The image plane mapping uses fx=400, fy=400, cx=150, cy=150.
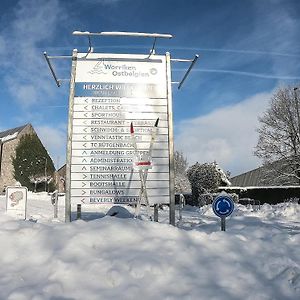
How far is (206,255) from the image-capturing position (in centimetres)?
494

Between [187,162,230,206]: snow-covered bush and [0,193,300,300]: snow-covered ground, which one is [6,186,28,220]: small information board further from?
[187,162,230,206]: snow-covered bush

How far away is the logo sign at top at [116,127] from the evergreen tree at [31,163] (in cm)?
3645

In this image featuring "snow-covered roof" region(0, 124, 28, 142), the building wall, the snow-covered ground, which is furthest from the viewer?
"snow-covered roof" region(0, 124, 28, 142)

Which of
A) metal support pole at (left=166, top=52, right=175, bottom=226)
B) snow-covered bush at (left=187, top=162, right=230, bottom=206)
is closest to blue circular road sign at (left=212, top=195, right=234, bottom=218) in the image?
metal support pole at (left=166, top=52, right=175, bottom=226)

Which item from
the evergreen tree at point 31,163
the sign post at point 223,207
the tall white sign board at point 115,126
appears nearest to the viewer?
the sign post at point 223,207

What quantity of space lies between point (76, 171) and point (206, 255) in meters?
4.28

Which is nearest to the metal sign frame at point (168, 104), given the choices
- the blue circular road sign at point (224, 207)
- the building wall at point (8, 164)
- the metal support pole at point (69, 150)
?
the metal support pole at point (69, 150)

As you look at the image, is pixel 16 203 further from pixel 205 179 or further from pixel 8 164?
pixel 8 164

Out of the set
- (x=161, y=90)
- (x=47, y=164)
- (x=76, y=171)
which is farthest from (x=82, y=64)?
(x=47, y=164)

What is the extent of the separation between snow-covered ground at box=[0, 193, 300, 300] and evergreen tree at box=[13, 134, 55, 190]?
39.3 metres

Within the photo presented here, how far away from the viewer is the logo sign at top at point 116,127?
848 centimetres

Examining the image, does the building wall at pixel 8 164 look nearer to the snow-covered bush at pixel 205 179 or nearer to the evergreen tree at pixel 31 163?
the evergreen tree at pixel 31 163

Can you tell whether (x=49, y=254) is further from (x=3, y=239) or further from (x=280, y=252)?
(x=280, y=252)

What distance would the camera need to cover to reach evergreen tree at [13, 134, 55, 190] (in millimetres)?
43406
